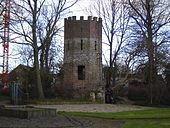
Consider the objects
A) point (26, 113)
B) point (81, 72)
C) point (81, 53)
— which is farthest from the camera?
point (81, 72)

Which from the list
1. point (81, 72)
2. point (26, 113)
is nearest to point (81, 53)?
point (81, 72)

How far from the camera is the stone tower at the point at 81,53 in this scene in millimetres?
39125

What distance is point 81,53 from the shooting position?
39094 mm

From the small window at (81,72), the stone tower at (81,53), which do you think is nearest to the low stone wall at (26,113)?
the stone tower at (81,53)

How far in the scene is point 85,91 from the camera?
126 ft

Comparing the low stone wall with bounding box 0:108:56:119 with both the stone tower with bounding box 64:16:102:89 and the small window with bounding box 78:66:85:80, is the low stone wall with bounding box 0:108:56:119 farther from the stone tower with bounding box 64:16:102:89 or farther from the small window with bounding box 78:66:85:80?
the small window with bounding box 78:66:85:80

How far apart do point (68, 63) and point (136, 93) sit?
10.7 meters

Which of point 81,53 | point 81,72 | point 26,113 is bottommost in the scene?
point 26,113

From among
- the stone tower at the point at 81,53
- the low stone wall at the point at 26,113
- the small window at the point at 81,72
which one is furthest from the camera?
the small window at the point at 81,72

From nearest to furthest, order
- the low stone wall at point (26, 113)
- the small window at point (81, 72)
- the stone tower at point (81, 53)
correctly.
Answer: the low stone wall at point (26, 113) < the stone tower at point (81, 53) < the small window at point (81, 72)

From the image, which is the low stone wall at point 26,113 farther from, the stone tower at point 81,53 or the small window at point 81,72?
the small window at point 81,72

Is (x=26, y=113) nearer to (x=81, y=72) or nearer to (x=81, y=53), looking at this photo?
(x=81, y=53)

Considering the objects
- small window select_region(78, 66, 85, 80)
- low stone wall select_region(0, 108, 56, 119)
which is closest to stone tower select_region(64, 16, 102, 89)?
small window select_region(78, 66, 85, 80)

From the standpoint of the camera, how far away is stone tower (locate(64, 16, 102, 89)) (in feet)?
128
